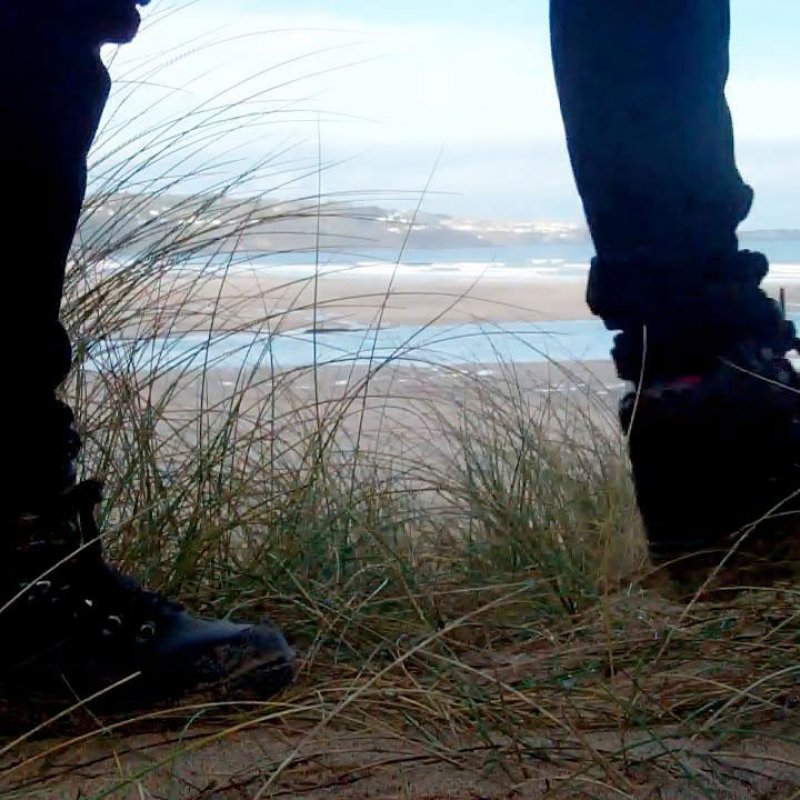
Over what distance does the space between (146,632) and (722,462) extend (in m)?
0.60

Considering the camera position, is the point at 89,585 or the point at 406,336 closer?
the point at 89,585

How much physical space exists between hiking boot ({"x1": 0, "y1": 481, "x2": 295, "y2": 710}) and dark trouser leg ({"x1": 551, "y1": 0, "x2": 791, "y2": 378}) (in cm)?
52

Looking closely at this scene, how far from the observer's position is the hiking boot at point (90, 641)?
114 centimetres

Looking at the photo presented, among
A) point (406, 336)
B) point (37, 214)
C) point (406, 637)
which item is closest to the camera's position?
point (37, 214)

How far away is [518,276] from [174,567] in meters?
13.4

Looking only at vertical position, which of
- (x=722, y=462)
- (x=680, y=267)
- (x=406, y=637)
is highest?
(x=680, y=267)

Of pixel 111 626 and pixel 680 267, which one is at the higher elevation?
pixel 680 267

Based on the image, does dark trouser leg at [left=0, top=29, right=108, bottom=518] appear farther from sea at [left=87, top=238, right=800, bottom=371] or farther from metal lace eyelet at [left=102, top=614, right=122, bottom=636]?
sea at [left=87, top=238, right=800, bottom=371]

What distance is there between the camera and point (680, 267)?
52.3 inches

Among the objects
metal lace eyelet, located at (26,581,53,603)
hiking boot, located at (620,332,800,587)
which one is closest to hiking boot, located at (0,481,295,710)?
metal lace eyelet, located at (26,581,53,603)

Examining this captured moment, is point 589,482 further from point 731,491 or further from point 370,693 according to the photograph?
point 370,693

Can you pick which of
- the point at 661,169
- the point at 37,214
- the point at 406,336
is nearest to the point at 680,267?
the point at 661,169

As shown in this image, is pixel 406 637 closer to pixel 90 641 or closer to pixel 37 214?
pixel 90 641

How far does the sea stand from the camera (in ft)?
6.09
